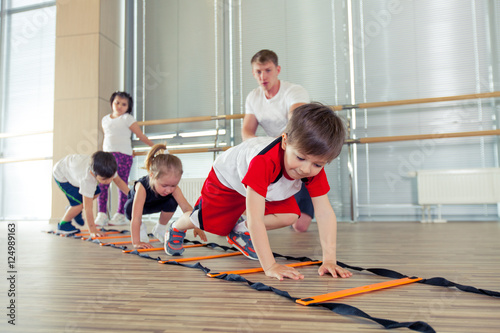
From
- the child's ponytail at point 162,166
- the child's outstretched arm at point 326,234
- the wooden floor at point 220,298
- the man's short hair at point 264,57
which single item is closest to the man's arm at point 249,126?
the man's short hair at point 264,57

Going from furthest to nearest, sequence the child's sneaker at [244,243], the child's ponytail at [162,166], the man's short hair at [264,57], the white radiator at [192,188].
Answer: the white radiator at [192,188] → the man's short hair at [264,57] → the child's ponytail at [162,166] → the child's sneaker at [244,243]

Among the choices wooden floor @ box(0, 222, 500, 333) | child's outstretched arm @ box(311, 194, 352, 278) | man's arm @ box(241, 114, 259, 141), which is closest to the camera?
wooden floor @ box(0, 222, 500, 333)

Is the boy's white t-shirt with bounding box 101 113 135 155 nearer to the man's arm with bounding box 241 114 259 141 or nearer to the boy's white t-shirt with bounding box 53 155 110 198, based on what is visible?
the boy's white t-shirt with bounding box 53 155 110 198

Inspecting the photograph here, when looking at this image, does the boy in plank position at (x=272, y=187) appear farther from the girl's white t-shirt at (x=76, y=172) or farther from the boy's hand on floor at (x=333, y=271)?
the girl's white t-shirt at (x=76, y=172)

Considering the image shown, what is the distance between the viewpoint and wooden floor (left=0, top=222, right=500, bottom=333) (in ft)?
2.16

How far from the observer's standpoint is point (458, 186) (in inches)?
124

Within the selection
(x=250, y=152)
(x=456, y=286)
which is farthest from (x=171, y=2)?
(x=456, y=286)

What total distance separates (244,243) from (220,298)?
24.4 inches

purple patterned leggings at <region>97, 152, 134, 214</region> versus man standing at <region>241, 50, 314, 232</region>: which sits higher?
man standing at <region>241, 50, 314, 232</region>

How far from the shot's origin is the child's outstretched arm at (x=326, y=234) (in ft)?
3.65

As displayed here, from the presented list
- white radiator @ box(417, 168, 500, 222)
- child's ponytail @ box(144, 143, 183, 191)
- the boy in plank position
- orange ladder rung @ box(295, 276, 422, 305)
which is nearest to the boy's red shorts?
the boy in plank position

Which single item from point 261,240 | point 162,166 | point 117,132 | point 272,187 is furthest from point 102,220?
point 261,240

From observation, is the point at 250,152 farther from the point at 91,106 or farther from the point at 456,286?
the point at 91,106

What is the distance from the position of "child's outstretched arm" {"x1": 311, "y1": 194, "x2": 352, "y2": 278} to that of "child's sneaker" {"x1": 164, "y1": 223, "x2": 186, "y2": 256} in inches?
23.5
